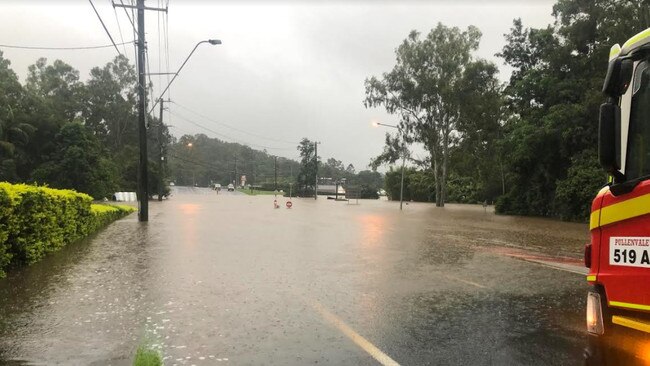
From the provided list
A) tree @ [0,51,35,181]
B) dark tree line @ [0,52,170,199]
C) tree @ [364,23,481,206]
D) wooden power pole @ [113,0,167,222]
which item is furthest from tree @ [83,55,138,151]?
wooden power pole @ [113,0,167,222]

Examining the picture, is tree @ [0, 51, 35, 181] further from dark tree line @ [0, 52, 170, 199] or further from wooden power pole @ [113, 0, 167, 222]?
wooden power pole @ [113, 0, 167, 222]

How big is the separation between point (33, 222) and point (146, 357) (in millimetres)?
5951

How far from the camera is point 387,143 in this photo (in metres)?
49.5

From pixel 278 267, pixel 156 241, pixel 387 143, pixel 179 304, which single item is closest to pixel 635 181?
pixel 179 304

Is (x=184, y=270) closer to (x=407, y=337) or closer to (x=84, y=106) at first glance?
(x=407, y=337)

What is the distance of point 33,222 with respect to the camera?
9.09 metres

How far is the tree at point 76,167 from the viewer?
42.8 m

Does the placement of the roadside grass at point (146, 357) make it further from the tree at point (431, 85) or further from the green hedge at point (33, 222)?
the tree at point (431, 85)

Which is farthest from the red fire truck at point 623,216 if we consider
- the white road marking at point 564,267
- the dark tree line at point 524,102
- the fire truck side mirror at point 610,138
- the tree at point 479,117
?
the tree at point 479,117

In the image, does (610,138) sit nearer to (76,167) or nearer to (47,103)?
(76,167)

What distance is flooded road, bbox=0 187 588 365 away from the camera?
4.83m

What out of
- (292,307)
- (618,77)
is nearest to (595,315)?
(618,77)

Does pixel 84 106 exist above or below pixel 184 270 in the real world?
above

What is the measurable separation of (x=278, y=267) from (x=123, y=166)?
2200 inches
